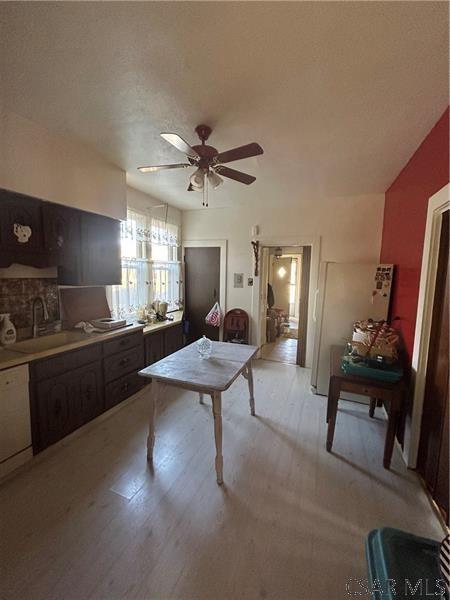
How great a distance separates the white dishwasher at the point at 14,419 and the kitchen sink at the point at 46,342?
0.25m

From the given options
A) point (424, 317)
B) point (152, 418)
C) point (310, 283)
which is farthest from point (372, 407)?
point (152, 418)

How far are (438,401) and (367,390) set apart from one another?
441 mm

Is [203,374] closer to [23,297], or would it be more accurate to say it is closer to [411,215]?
[23,297]

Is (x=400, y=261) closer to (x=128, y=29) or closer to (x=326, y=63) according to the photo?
(x=326, y=63)

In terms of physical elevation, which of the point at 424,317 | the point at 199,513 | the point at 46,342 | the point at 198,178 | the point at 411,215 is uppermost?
the point at 198,178

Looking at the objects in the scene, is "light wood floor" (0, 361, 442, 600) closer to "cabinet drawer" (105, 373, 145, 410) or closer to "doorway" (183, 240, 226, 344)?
"cabinet drawer" (105, 373, 145, 410)

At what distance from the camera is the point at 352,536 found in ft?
4.80

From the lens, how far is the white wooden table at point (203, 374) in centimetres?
175

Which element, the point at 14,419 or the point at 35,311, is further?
the point at 35,311

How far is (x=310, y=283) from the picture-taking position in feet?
13.0

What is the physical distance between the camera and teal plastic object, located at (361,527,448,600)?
30.7 inches

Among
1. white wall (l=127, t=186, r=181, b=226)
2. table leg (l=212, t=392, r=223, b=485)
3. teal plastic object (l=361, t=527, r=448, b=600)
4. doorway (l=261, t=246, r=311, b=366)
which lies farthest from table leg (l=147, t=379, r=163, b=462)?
doorway (l=261, t=246, r=311, b=366)

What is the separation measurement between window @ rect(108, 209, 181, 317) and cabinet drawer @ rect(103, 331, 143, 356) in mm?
598

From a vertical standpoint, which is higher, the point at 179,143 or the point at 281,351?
the point at 179,143
